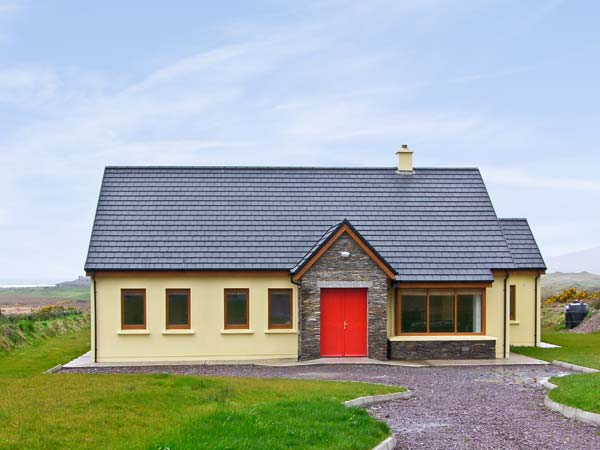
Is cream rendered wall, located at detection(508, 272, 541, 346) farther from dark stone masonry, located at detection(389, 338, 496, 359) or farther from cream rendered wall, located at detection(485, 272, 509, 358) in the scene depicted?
dark stone masonry, located at detection(389, 338, 496, 359)

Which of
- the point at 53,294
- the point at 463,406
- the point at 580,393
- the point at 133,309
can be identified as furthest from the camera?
the point at 53,294

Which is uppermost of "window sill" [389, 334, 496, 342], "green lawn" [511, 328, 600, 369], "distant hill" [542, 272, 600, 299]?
"window sill" [389, 334, 496, 342]

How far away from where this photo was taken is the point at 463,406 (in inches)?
609

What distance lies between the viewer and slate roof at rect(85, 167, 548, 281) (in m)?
25.4

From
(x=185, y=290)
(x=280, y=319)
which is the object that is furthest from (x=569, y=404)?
(x=185, y=290)

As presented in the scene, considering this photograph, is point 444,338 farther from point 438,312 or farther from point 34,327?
point 34,327

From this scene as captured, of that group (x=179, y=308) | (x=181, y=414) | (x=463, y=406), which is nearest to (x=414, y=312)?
(x=179, y=308)

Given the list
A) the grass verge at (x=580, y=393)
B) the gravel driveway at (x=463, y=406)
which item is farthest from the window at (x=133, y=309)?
the grass verge at (x=580, y=393)

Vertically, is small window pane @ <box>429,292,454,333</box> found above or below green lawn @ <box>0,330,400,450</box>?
above

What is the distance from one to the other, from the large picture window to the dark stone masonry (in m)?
0.53

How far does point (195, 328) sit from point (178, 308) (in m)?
0.92

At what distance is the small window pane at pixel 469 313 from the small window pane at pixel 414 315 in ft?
4.07

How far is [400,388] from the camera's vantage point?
17.3 metres

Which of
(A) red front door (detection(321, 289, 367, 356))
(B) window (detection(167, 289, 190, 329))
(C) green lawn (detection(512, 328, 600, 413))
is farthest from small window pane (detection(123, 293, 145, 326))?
(C) green lawn (detection(512, 328, 600, 413))
